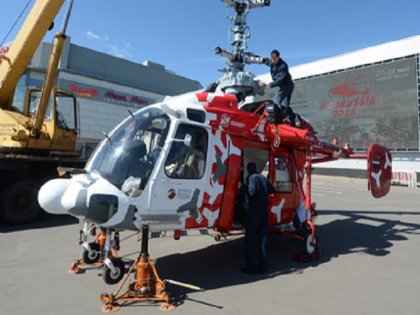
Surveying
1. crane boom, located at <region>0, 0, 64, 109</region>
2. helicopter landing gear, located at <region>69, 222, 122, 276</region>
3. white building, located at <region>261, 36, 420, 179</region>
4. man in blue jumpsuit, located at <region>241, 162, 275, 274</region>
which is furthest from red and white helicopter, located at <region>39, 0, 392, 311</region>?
white building, located at <region>261, 36, 420, 179</region>

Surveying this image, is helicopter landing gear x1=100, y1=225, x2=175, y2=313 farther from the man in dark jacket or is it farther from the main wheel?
the man in dark jacket

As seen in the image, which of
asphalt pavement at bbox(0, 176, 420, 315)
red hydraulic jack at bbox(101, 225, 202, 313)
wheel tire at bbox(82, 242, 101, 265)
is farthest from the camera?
wheel tire at bbox(82, 242, 101, 265)

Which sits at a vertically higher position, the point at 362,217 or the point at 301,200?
the point at 301,200

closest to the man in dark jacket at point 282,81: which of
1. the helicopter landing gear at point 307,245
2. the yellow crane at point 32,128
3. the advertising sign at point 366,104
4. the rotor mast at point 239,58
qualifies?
the rotor mast at point 239,58

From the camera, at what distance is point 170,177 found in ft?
15.9

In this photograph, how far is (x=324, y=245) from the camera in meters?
7.52

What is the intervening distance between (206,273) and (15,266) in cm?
321

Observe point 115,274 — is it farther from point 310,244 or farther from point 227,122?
point 310,244

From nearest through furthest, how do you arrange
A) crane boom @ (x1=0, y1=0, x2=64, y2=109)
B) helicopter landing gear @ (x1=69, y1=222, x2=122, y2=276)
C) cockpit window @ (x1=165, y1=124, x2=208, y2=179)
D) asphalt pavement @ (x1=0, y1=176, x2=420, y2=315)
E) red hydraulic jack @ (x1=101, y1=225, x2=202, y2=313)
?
red hydraulic jack @ (x1=101, y1=225, x2=202, y2=313) → asphalt pavement @ (x1=0, y1=176, x2=420, y2=315) → cockpit window @ (x1=165, y1=124, x2=208, y2=179) → helicopter landing gear @ (x1=69, y1=222, x2=122, y2=276) → crane boom @ (x1=0, y1=0, x2=64, y2=109)

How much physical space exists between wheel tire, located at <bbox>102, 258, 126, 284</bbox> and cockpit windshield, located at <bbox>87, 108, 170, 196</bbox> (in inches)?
41.2

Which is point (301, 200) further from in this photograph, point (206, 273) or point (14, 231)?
point (14, 231)

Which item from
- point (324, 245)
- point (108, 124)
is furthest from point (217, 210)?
point (108, 124)

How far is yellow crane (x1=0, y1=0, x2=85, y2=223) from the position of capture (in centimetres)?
912

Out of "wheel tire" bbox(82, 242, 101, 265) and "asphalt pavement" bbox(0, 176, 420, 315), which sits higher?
"wheel tire" bbox(82, 242, 101, 265)
